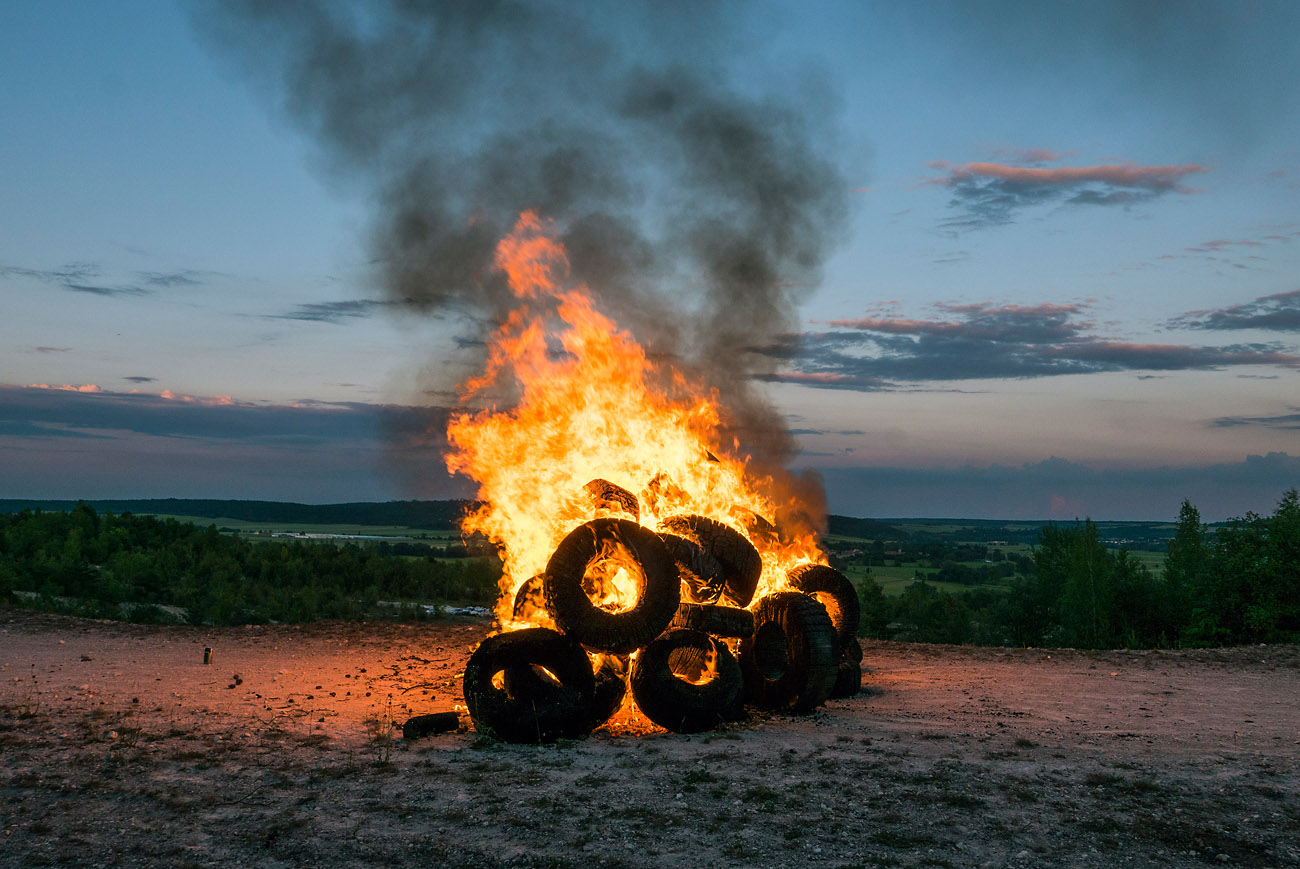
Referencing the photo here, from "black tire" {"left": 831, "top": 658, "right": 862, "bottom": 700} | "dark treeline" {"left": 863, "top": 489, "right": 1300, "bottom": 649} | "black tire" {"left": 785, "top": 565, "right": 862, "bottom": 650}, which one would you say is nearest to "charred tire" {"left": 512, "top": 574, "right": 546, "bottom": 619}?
"black tire" {"left": 785, "top": 565, "right": 862, "bottom": 650}

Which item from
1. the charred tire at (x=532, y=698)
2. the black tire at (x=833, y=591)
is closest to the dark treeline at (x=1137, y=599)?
the black tire at (x=833, y=591)

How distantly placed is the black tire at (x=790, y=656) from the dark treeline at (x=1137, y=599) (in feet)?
65.4

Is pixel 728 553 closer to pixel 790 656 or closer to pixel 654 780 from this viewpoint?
pixel 790 656

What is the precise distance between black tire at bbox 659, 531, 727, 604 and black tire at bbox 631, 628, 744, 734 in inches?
42.9

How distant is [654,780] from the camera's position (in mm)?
10336

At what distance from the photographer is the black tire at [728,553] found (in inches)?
578

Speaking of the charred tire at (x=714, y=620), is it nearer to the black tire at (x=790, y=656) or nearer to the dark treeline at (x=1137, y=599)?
the black tire at (x=790, y=656)

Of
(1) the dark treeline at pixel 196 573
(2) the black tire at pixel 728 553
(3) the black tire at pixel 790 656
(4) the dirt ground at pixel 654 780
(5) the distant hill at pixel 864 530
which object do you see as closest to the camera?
(4) the dirt ground at pixel 654 780

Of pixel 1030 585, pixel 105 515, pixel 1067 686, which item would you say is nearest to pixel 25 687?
pixel 1067 686

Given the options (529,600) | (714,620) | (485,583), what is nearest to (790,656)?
(714,620)

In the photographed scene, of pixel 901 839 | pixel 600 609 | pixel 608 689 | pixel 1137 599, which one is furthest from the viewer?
pixel 1137 599

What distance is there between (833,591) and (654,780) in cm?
787

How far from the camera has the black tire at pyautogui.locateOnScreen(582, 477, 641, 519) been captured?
15.2 metres

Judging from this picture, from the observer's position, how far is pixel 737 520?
17281 millimetres
